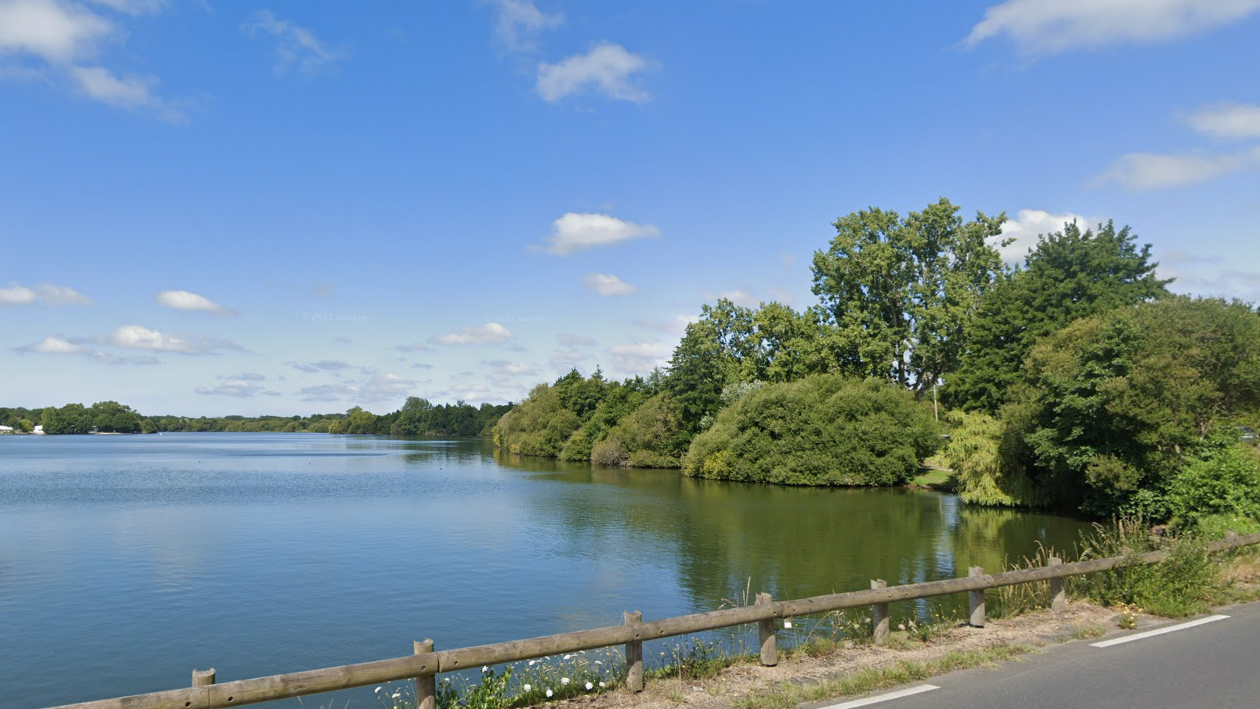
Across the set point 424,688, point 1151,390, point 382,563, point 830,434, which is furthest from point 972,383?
point 424,688

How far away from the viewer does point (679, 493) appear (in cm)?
5044

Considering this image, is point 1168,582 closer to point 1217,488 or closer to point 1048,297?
point 1217,488

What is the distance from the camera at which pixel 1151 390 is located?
26.8 metres

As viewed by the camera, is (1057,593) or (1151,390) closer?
(1057,593)

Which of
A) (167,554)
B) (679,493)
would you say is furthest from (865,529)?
(167,554)

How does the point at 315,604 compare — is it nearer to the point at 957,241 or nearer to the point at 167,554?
the point at 167,554

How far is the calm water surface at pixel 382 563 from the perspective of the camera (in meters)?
16.4

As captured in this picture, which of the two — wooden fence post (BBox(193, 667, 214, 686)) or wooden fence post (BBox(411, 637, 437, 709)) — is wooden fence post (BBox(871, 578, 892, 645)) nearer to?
wooden fence post (BBox(411, 637, 437, 709))

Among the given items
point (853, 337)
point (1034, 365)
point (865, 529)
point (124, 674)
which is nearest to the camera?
point (124, 674)

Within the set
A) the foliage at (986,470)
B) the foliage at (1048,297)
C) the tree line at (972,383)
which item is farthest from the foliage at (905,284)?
the foliage at (986,470)

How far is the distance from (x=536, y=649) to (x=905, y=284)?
61704 millimetres

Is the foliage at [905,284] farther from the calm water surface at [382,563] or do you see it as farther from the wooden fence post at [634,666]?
the wooden fence post at [634,666]

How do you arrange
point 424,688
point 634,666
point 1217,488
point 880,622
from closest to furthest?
point 424,688, point 634,666, point 880,622, point 1217,488

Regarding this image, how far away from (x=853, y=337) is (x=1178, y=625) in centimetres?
5292
